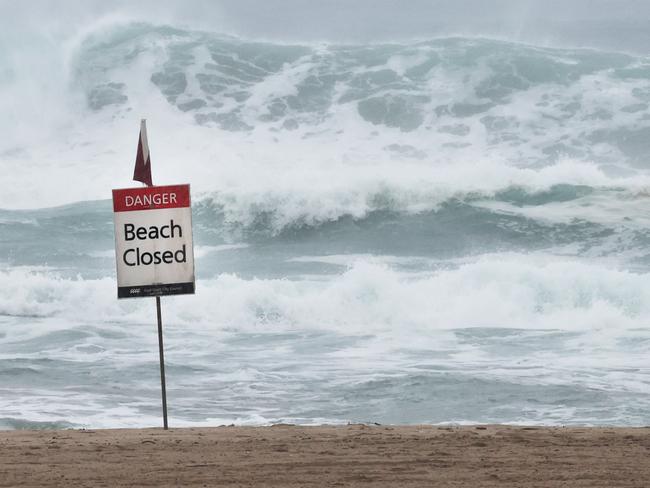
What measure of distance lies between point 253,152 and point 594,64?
1208 cm

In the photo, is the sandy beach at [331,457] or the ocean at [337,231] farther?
the ocean at [337,231]

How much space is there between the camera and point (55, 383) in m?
13.4

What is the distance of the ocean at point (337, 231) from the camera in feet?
42.8

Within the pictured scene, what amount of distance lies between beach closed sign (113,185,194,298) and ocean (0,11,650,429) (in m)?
2.81

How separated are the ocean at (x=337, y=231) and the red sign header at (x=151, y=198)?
3.15 meters

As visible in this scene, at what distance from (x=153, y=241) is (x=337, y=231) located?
19928 mm

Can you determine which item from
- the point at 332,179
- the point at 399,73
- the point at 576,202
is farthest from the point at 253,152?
the point at 576,202

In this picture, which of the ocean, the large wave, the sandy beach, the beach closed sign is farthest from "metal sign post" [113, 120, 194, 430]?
the large wave

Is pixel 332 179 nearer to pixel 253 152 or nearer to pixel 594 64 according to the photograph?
pixel 253 152

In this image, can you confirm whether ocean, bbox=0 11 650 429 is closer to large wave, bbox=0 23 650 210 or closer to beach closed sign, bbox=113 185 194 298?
large wave, bbox=0 23 650 210

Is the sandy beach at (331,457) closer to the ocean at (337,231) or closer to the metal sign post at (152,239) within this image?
the metal sign post at (152,239)

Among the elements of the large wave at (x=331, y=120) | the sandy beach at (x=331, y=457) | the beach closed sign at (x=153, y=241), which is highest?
the large wave at (x=331, y=120)

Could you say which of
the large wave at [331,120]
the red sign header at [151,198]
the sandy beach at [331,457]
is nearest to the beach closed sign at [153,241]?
the red sign header at [151,198]

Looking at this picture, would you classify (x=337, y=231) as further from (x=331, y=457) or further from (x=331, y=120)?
(x=331, y=457)
